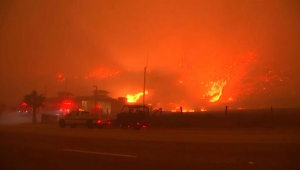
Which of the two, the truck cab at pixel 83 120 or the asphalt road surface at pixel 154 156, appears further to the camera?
the truck cab at pixel 83 120

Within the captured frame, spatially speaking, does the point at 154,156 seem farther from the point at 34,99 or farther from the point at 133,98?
the point at 133,98

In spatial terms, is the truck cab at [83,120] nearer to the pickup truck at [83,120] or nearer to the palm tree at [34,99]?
the pickup truck at [83,120]

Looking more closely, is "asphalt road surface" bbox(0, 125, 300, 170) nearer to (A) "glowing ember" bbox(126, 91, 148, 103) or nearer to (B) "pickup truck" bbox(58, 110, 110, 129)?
(B) "pickup truck" bbox(58, 110, 110, 129)

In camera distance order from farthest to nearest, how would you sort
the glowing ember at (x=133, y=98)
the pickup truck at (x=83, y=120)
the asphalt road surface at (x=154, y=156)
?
the glowing ember at (x=133, y=98), the pickup truck at (x=83, y=120), the asphalt road surface at (x=154, y=156)

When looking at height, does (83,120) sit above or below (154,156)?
above

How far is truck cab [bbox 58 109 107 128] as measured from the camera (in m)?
31.2

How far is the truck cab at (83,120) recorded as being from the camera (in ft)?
102

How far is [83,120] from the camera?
104 feet

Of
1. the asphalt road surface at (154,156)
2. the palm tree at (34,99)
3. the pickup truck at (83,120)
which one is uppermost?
the palm tree at (34,99)

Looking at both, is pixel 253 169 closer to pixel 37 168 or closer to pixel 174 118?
pixel 37 168

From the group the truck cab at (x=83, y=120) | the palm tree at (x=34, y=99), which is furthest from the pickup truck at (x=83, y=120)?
the palm tree at (x=34, y=99)

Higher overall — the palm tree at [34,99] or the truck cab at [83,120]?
the palm tree at [34,99]

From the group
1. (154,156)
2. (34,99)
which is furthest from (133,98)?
(154,156)

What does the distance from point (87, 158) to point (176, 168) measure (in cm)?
406
